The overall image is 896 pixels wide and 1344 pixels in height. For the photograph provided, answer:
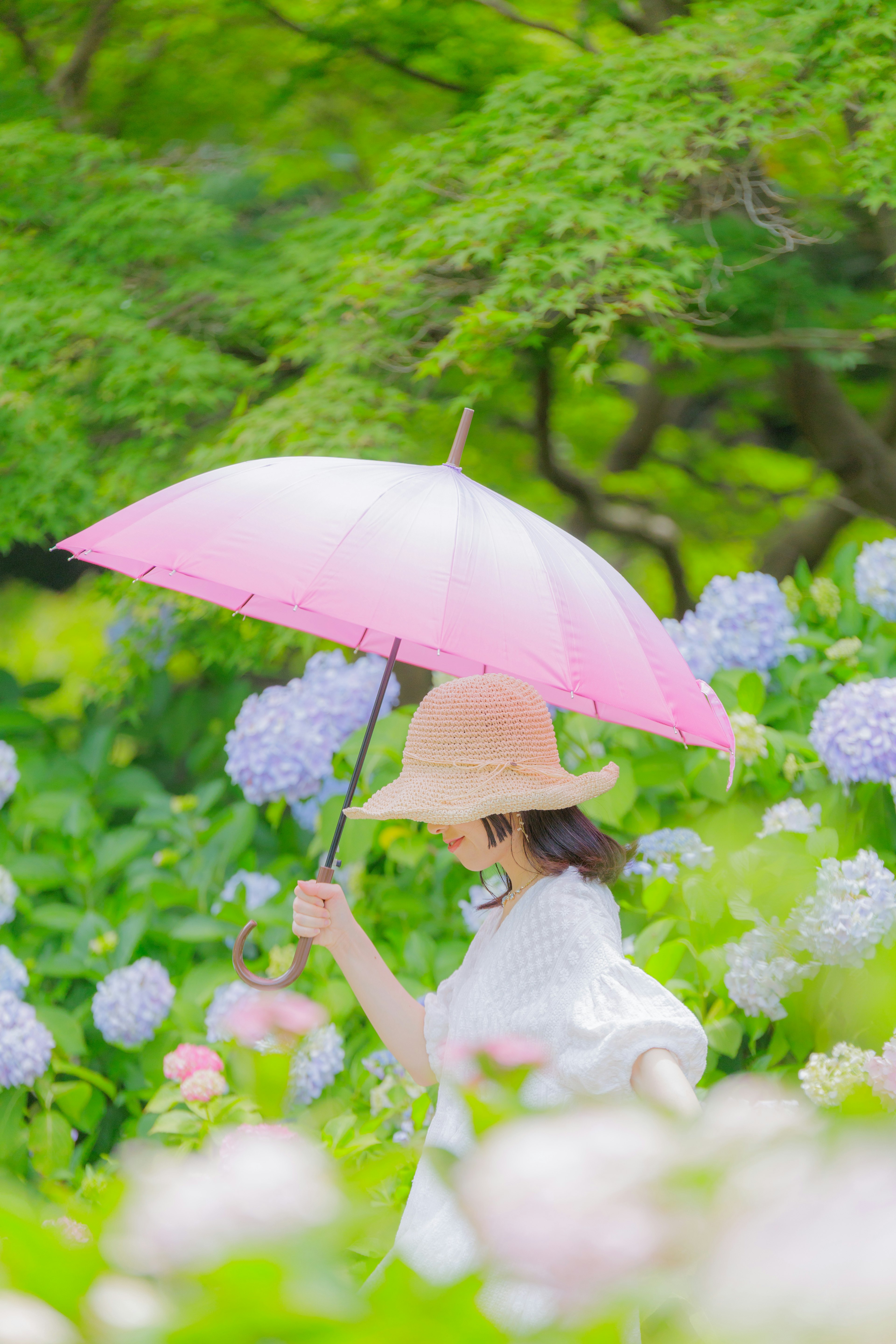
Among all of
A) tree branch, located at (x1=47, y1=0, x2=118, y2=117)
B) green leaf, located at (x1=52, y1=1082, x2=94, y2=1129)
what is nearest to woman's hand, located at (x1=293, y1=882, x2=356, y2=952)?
green leaf, located at (x1=52, y1=1082, x2=94, y2=1129)

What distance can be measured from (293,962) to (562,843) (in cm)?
45

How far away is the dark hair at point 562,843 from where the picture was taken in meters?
1.59

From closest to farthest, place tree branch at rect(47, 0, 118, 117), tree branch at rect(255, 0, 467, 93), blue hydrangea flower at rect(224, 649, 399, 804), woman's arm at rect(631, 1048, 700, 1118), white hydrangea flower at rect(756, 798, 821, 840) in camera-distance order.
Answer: woman's arm at rect(631, 1048, 700, 1118)
white hydrangea flower at rect(756, 798, 821, 840)
blue hydrangea flower at rect(224, 649, 399, 804)
tree branch at rect(255, 0, 467, 93)
tree branch at rect(47, 0, 118, 117)

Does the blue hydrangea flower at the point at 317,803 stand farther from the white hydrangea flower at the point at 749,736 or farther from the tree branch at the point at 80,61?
the tree branch at the point at 80,61

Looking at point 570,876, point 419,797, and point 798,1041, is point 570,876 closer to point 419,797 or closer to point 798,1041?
point 419,797

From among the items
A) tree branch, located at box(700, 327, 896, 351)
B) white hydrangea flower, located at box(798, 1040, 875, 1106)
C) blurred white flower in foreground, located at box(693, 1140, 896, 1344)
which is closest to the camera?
blurred white flower in foreground, located at box(693, 1140, 896, 1344)

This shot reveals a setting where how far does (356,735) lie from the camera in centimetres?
305

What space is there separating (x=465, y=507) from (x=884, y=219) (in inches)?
129

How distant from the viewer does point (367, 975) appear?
1.71 metres

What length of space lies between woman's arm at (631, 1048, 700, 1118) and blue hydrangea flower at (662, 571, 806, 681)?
1.79 meters

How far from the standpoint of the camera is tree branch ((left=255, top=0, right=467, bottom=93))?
4.52 metres

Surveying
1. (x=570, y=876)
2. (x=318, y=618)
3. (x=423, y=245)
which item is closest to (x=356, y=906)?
(x=318, y=618)

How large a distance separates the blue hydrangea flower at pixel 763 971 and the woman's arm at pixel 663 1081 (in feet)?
3.15

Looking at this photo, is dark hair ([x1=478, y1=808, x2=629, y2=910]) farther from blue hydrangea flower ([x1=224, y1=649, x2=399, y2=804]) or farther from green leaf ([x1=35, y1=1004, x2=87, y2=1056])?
green leaf ([x1=35, y1=1004, x2=87, y2=1056])
